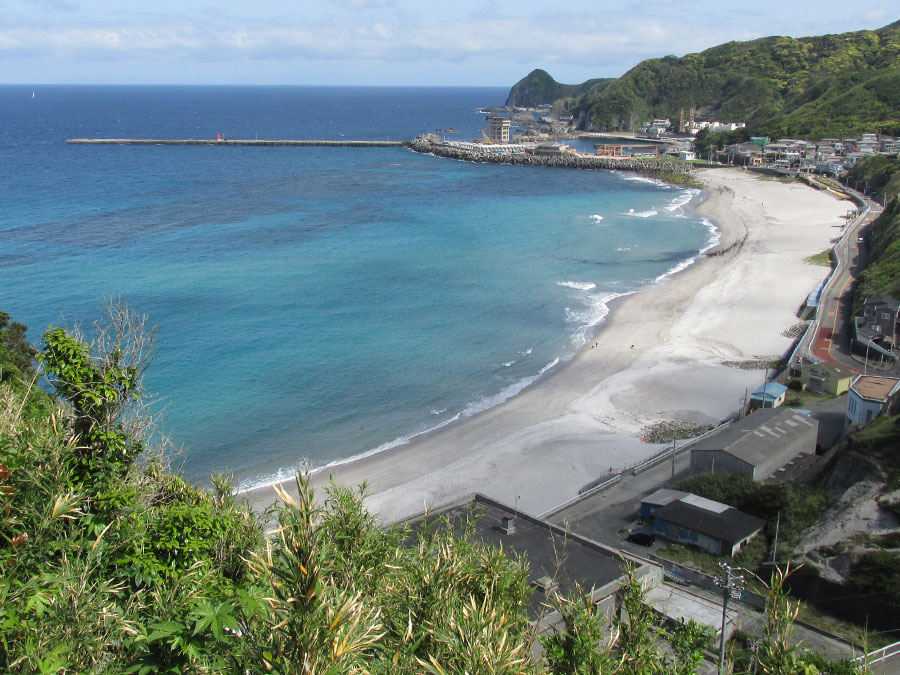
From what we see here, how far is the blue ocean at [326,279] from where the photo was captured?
32438mm

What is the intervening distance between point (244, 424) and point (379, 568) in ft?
75.0

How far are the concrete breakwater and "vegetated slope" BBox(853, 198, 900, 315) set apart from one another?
50.2 metres

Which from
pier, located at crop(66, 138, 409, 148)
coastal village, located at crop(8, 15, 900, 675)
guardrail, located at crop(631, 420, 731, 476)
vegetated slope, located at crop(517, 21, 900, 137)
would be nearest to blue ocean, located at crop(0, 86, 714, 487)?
coastal village, located at crop(8, 15, 900, 675)

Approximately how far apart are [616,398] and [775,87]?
148637mm

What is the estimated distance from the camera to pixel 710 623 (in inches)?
630

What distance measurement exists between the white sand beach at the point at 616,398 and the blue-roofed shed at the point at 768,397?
5.33 feet

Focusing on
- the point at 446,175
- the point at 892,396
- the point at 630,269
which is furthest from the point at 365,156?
the point at 892,396

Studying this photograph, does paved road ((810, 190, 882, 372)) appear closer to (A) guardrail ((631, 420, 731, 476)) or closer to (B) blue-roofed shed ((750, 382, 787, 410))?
(B) blue-roofed shed ((750, 382, 787, 410))

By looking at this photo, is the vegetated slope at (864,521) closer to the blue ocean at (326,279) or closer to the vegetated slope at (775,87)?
the blue ocean at (326,279)

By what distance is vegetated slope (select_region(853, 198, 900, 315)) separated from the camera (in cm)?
4062

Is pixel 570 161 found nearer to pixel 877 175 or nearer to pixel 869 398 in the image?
pixel 877 175

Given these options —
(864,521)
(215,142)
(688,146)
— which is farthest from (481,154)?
(864,521)

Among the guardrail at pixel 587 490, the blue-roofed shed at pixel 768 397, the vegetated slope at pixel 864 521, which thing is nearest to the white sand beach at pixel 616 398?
the guardrail at pixel 587 490

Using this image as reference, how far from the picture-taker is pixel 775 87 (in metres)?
156
